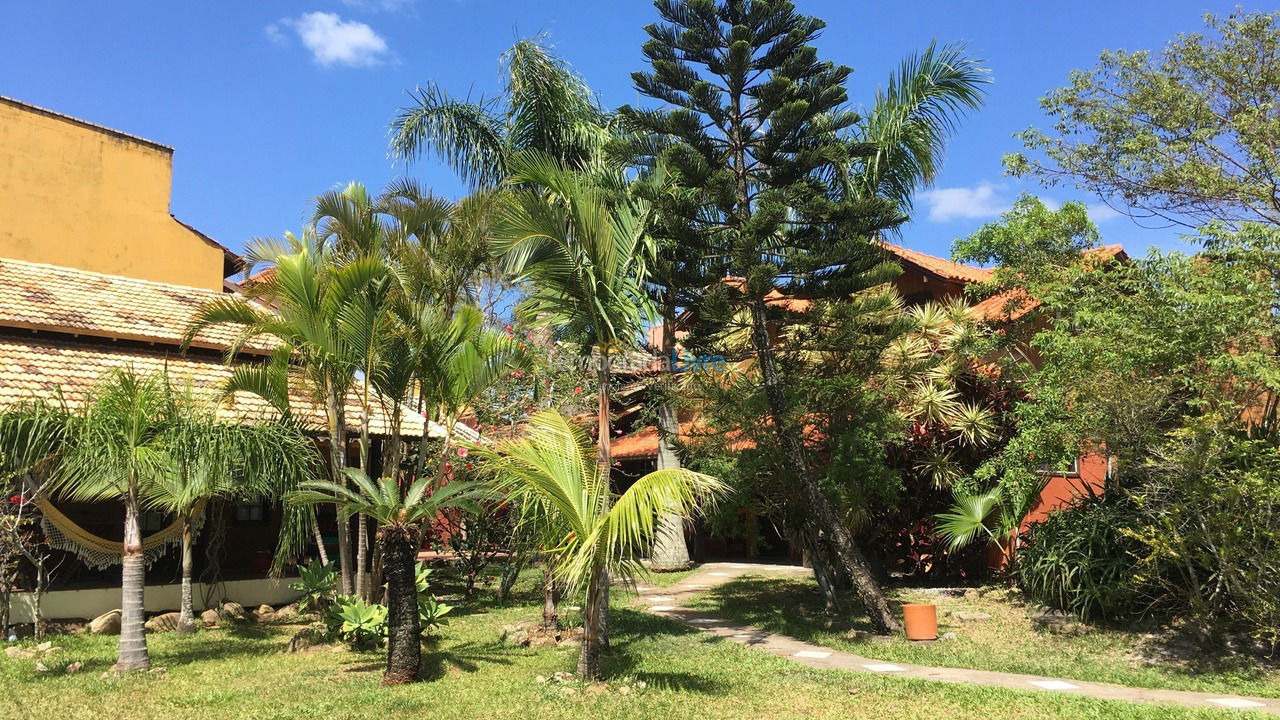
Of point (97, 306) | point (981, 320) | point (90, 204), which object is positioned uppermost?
point (90, 204)

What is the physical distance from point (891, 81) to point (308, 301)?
309 inches

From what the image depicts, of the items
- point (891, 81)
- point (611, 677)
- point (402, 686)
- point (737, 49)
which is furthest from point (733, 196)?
→ point (402, 686)

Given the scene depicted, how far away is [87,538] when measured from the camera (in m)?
9.88

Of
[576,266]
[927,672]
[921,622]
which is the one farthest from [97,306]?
[927,672]

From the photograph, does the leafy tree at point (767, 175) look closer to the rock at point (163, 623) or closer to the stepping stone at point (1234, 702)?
the stepping stone at point (1234, 702)

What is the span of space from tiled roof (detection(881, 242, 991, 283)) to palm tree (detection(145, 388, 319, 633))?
33.5 feet

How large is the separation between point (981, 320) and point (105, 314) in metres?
12.5

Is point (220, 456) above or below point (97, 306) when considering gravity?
below

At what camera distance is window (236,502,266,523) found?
12719mm

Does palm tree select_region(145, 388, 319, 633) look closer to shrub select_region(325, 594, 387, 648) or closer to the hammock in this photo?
the hammock

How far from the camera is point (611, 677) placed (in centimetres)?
764

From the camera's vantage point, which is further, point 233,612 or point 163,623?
point 233,612

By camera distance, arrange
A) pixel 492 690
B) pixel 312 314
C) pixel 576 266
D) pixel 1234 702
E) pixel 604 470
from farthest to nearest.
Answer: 1. pixel 312 314
2. pixel 576 266
3. pixel 604 470
4. pixel 492 690
5. pixel 1234 702

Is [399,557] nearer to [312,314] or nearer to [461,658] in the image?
[461,658]
